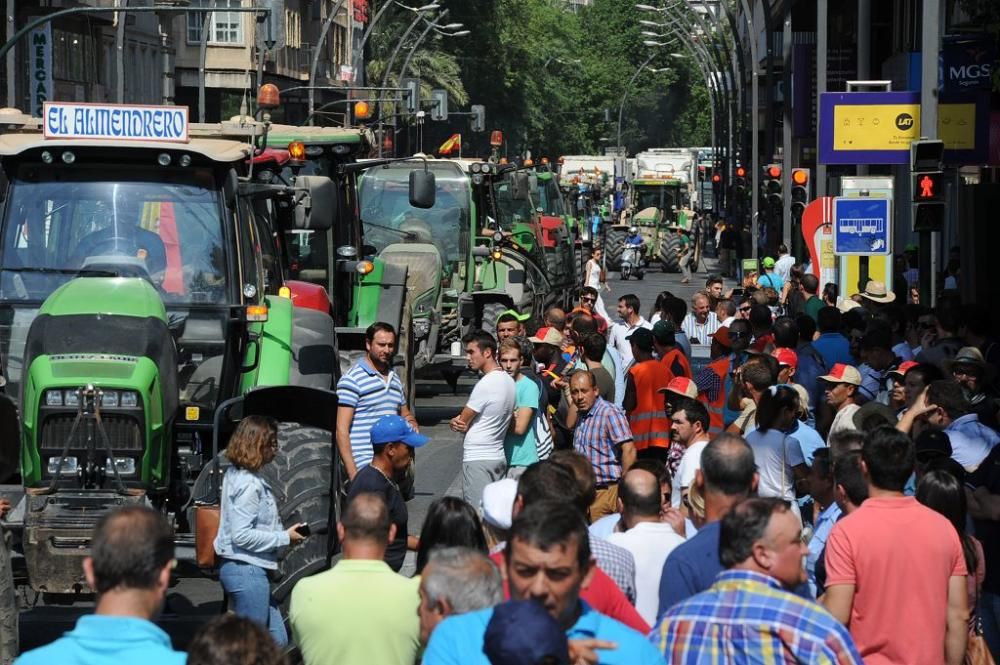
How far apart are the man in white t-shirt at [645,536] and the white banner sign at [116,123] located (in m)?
4.32

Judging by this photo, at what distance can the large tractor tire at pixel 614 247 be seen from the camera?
5706cm

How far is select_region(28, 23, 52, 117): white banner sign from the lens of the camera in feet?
148

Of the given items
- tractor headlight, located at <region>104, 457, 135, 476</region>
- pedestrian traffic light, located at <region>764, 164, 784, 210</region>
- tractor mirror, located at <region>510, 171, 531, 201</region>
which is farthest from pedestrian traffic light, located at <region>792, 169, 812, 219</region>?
tractor headlight, located at <region>104, 457, 135, 476</region>

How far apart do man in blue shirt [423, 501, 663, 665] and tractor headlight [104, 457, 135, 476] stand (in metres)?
4.73

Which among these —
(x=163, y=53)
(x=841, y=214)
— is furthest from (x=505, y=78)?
(x=841, y=214)

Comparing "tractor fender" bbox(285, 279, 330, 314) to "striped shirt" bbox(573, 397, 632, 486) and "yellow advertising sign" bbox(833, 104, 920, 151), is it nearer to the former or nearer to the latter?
"striped shirt" bbox(573, 397, 632, 486)

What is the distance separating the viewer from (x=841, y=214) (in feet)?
74.0

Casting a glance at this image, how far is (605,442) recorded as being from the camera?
1092 centimetres

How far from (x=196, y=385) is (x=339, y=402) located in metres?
0.99

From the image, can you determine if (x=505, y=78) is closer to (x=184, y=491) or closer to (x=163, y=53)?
(x=163, y=53)

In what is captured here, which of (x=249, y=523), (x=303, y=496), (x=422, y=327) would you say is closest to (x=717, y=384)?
(x=303, y=496)

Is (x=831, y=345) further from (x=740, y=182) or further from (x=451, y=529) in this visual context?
(x=740, y=182)

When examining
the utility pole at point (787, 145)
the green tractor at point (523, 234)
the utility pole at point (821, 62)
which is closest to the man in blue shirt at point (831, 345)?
the green tractor at point (523, 234)

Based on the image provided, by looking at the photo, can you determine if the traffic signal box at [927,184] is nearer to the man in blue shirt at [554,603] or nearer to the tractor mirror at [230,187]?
the tractor mirror at [230,187]
